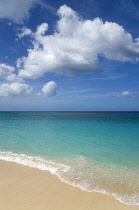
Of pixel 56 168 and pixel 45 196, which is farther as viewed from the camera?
pixel 56 168

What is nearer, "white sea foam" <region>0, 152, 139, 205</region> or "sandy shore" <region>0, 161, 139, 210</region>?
"sandy shore" <region>0, 161, 139, 210</region>

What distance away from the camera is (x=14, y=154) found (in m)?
10.7

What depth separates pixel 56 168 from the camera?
317 inches

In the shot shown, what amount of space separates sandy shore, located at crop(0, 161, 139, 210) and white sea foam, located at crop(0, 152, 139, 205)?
0.87ft

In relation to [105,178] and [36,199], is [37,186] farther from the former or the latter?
[105,178]

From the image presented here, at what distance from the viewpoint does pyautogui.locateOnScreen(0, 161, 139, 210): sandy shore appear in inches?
195

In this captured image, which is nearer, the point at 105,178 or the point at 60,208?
the point at 60,208

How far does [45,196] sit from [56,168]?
2524 millimetres

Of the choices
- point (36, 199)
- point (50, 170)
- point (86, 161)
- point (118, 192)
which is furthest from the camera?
point (86, 161)

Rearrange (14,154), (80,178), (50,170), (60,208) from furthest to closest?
(14,154)
(50,170)
(80,178)
(60,208)

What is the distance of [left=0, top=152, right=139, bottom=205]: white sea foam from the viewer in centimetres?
A: 550

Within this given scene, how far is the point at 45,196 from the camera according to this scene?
5531 mm

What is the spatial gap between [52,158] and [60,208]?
5017 millimetres

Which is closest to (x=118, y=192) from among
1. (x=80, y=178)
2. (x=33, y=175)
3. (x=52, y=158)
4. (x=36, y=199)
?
(x=80, y=178)
